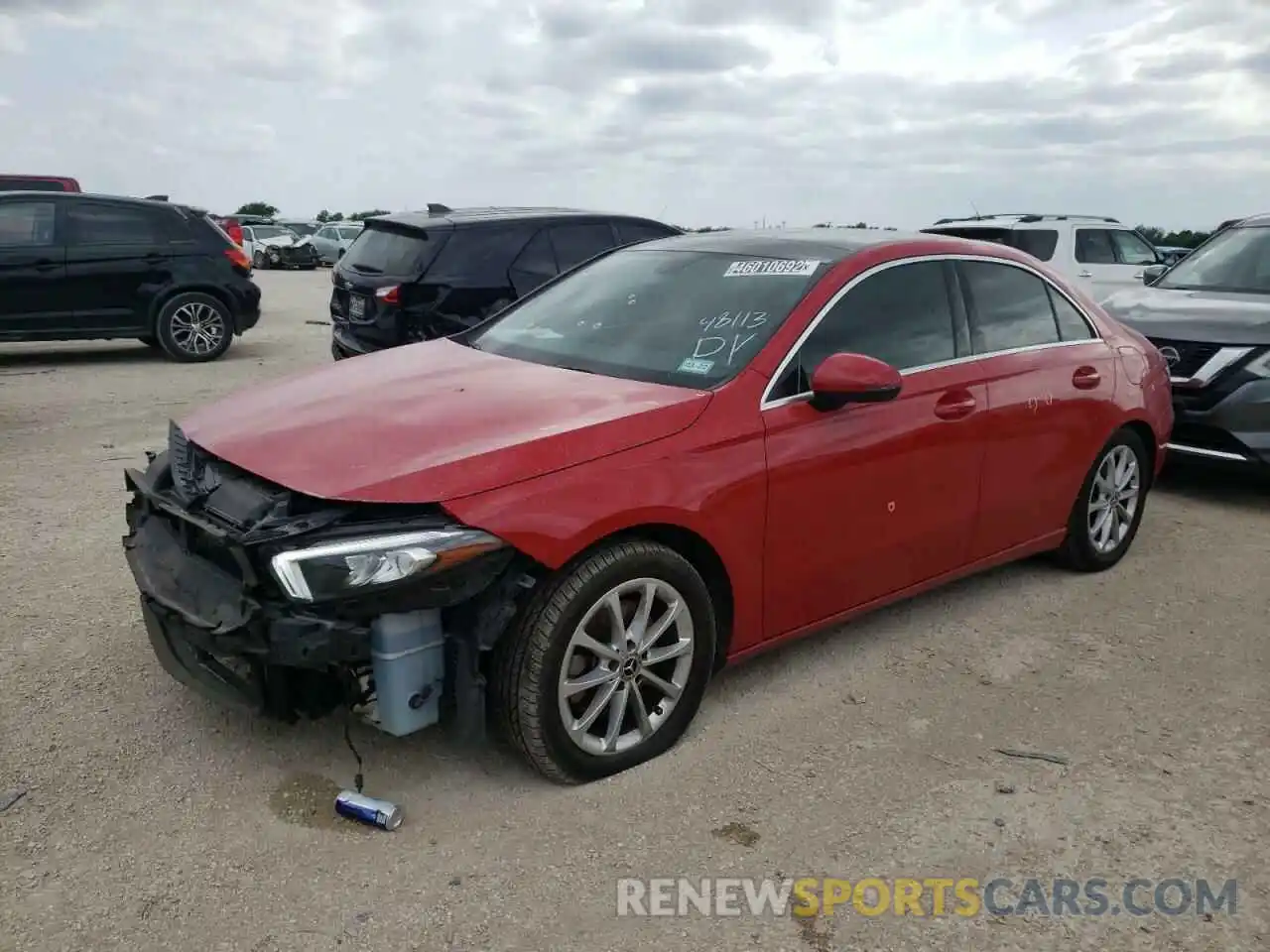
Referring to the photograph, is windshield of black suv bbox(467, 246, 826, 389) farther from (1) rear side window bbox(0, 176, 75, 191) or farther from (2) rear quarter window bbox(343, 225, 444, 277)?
(1) rear side window bbox(0, 176, 75, 191)

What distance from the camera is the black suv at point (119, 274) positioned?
10.7 metres

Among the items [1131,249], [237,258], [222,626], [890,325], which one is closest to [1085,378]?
[890,325]

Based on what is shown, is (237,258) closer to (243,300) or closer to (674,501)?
(243,300)

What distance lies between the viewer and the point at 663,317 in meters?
4.00

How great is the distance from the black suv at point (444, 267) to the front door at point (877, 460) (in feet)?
14.2

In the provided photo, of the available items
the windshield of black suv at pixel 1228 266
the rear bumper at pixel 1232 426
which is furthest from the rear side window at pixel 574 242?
the rear bumper at pixel 1232 426

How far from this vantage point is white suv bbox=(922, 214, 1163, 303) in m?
12.8

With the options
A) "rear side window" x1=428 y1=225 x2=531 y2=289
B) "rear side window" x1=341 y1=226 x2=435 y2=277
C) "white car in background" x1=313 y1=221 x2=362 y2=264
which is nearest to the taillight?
"rear side window" x1=341 y1=226 x2=435 y2=277

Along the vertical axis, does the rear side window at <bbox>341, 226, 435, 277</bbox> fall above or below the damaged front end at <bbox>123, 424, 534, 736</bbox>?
above

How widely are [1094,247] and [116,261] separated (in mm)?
11159

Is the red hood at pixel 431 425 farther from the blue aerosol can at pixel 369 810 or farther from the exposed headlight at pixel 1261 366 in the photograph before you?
the exposed headlight at pixel 1261 366

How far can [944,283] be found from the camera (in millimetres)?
4312

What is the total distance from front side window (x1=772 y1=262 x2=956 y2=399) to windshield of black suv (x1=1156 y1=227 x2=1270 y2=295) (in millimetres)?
4223

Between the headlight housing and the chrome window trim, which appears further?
the headlight housing
